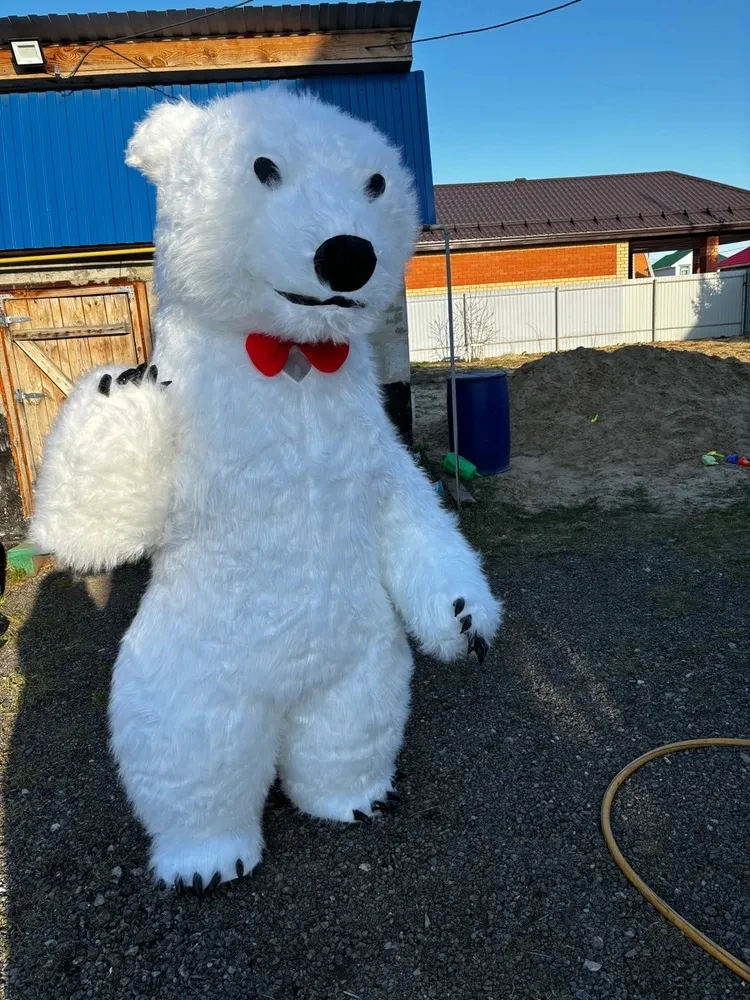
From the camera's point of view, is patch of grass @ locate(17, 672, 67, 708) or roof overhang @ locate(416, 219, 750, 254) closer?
patch of grass @ locate(17, 672, 67, 708)

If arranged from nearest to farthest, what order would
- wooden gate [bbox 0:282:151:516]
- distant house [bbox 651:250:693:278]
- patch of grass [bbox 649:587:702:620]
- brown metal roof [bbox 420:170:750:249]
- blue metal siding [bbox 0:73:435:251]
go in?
1. patch of grass [bbox 649:587:702:620]
2. blue metal siding [bbox 0:73:435:251]
3. wooden gate [bbox 0:282:151:516]
4. brown metal roof [bbox 420:170:750:249]
5. distant house [bbox 651:250:693:278]

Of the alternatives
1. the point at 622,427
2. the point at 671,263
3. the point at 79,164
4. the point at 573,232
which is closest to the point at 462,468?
the point at 622,427

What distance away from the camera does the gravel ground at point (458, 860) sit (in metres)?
1.94

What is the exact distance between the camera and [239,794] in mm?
2041

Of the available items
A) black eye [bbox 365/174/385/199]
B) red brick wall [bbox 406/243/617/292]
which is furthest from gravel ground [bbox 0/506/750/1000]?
red brick wall [bbox 406/243/617/292]

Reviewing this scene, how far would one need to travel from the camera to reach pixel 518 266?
19594 millimetres

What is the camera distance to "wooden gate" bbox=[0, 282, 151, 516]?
5703mm

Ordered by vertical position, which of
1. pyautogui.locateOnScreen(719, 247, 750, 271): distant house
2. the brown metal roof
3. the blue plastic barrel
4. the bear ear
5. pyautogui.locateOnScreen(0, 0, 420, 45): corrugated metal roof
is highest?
the brown metal roof

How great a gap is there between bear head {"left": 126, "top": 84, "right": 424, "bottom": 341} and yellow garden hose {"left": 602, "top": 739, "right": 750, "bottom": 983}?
1.83 meters

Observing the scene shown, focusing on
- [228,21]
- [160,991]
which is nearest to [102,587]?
[160,991]

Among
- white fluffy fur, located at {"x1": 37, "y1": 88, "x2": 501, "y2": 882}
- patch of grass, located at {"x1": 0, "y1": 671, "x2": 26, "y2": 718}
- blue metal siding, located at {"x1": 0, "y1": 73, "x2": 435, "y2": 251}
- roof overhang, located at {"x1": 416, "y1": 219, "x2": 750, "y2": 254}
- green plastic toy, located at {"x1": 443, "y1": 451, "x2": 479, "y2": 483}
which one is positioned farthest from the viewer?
roof overhang, located at {"x1": 416, "y1": 219, "x2": 750, "y2": 254}

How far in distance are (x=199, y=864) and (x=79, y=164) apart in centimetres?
523

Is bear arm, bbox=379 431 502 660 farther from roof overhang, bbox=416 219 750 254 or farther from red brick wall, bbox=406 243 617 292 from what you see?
red brick wall, bbox=406 243 617 292

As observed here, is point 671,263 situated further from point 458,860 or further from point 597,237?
point 458,860
